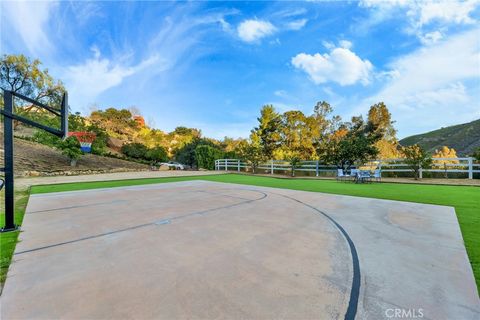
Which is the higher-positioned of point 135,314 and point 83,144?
point 83,144

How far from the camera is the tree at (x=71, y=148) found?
15.5 m

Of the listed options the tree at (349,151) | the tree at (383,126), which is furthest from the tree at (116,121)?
the tree at (383,126)

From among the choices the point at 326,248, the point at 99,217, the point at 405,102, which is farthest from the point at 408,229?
the point at 405,102

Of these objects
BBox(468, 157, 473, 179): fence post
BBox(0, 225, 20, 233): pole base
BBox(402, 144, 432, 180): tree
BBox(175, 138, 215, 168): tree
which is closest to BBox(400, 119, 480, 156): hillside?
BBox(468, 157, 473, 179): fence post

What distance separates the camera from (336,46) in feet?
43.0

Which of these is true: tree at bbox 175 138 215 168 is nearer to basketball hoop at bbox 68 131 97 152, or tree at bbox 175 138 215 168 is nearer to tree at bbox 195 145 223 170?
tree at bbox 195 145 223 170

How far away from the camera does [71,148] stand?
618 inches

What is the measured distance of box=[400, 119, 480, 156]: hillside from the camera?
1312 inches

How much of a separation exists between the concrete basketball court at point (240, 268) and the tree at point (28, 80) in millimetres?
18069

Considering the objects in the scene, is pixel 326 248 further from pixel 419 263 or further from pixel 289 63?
pixel 289 63

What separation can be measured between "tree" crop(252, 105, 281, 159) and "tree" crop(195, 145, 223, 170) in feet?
13.6

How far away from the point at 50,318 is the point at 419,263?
124 inches

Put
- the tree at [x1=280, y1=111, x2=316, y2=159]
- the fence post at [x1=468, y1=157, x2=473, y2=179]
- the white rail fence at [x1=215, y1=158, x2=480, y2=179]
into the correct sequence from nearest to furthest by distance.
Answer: the fence post at [x1=468, y1=157, x2=473, y2=179] → the white rail fence at [x1=215, y1=158, x2=480, y2=179] → the tree at [x1=280, y1=111, x2=316, y2=159]

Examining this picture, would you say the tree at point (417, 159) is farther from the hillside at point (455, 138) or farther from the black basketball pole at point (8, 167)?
the hillside at point (455, 138)
